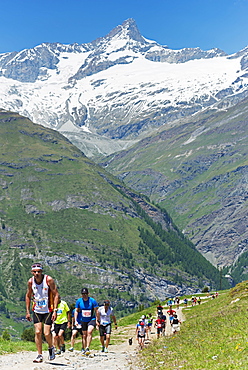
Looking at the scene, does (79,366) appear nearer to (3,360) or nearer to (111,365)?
(111,365)

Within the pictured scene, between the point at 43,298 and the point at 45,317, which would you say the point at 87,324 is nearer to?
the point at 45,317

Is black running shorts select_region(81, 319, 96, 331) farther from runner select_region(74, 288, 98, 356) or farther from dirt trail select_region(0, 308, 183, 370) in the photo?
dirt trail select_region(0, 308, 183, 370)

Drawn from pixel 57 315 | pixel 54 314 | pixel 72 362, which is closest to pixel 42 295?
pixel 54 314

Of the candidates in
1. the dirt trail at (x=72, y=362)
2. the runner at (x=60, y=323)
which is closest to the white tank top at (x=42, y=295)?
the dirt trail at (x=72, y=362)

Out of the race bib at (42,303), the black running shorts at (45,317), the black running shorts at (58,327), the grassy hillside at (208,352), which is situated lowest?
the grassy hillside at (208,352)

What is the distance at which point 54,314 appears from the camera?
22.1 meters

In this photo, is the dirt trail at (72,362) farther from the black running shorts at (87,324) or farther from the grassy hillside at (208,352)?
the black running shorts at (87,324)

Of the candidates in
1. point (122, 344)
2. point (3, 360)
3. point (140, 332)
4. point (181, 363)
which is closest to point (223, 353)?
point (181, 363)

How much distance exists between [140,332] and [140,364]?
11.1m

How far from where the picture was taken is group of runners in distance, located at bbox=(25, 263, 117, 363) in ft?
73.6

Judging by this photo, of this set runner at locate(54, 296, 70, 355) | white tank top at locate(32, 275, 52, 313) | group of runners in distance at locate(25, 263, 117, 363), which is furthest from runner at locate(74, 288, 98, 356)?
white tank top at locate(32, 275, 52, 313)

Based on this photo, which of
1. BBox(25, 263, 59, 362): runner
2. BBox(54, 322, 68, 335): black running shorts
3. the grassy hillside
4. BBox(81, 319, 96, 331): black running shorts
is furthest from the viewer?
BBox(54, 322, 68, 335): black running shorts

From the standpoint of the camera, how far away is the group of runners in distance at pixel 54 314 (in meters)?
22.4

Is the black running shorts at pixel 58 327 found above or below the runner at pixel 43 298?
below
